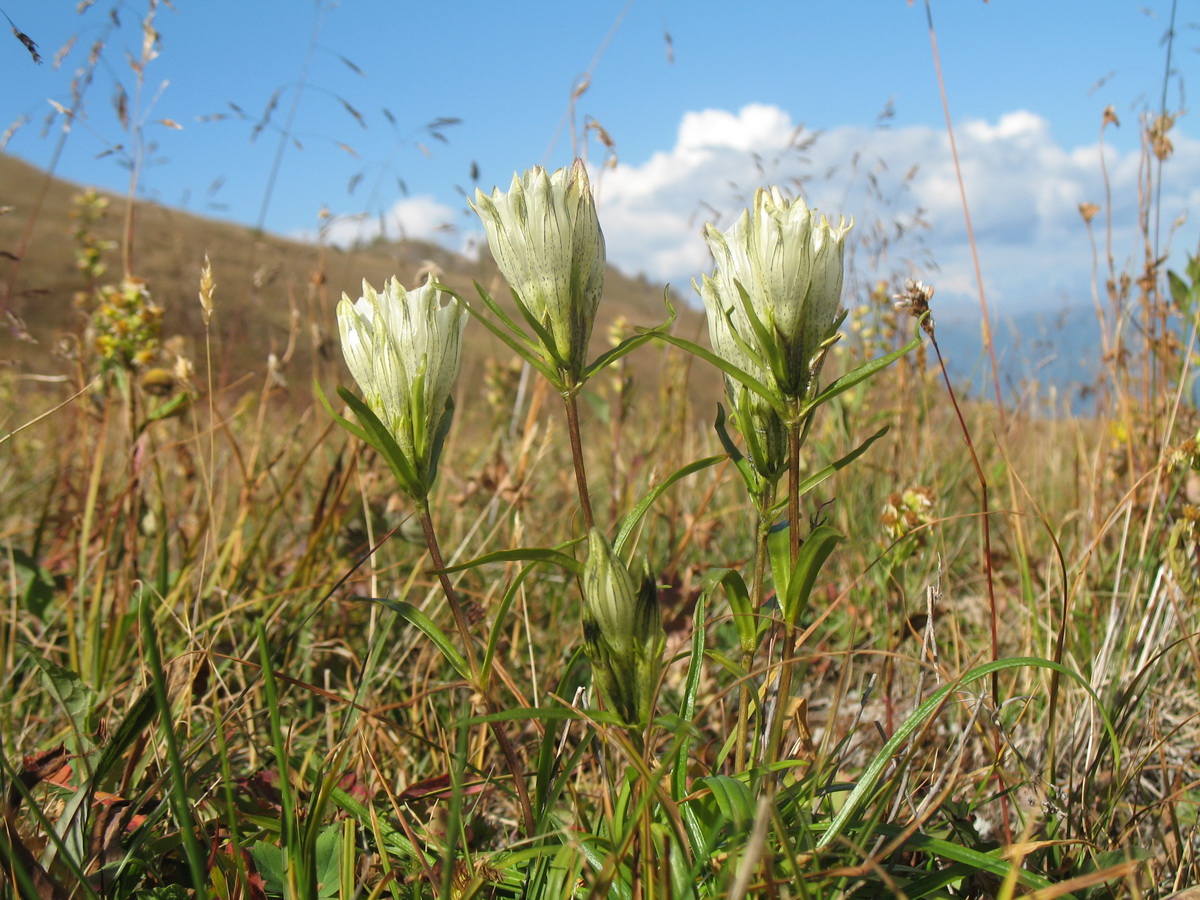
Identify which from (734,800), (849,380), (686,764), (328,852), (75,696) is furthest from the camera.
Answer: (75,696)

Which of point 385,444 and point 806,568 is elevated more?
point 385,444

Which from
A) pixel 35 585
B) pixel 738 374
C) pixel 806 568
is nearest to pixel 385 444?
pixel 738 374

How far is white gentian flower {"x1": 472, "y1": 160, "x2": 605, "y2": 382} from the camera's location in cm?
102

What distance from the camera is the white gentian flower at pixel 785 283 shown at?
39.4 inches

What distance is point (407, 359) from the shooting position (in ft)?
3.44

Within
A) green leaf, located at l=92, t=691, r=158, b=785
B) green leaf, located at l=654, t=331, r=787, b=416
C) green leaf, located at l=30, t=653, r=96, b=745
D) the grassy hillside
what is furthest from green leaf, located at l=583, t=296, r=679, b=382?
green leaf, located at l=30, t=653, r=96, b=745

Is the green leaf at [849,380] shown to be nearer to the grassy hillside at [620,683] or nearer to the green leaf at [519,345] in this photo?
the grassy hillside at [620,683]

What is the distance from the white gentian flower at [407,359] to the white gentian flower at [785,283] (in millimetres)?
366

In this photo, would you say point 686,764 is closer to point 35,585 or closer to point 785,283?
point 785,283

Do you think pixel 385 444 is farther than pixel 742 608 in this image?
No

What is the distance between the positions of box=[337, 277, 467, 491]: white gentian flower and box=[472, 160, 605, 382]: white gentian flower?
10 cm

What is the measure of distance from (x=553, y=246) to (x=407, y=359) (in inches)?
9.1

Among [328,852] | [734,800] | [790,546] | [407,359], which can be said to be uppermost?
[407,359]

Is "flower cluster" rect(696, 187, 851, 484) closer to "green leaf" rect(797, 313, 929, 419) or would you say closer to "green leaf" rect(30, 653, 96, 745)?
"green leaf" rect(797, 313, 929, 419)
